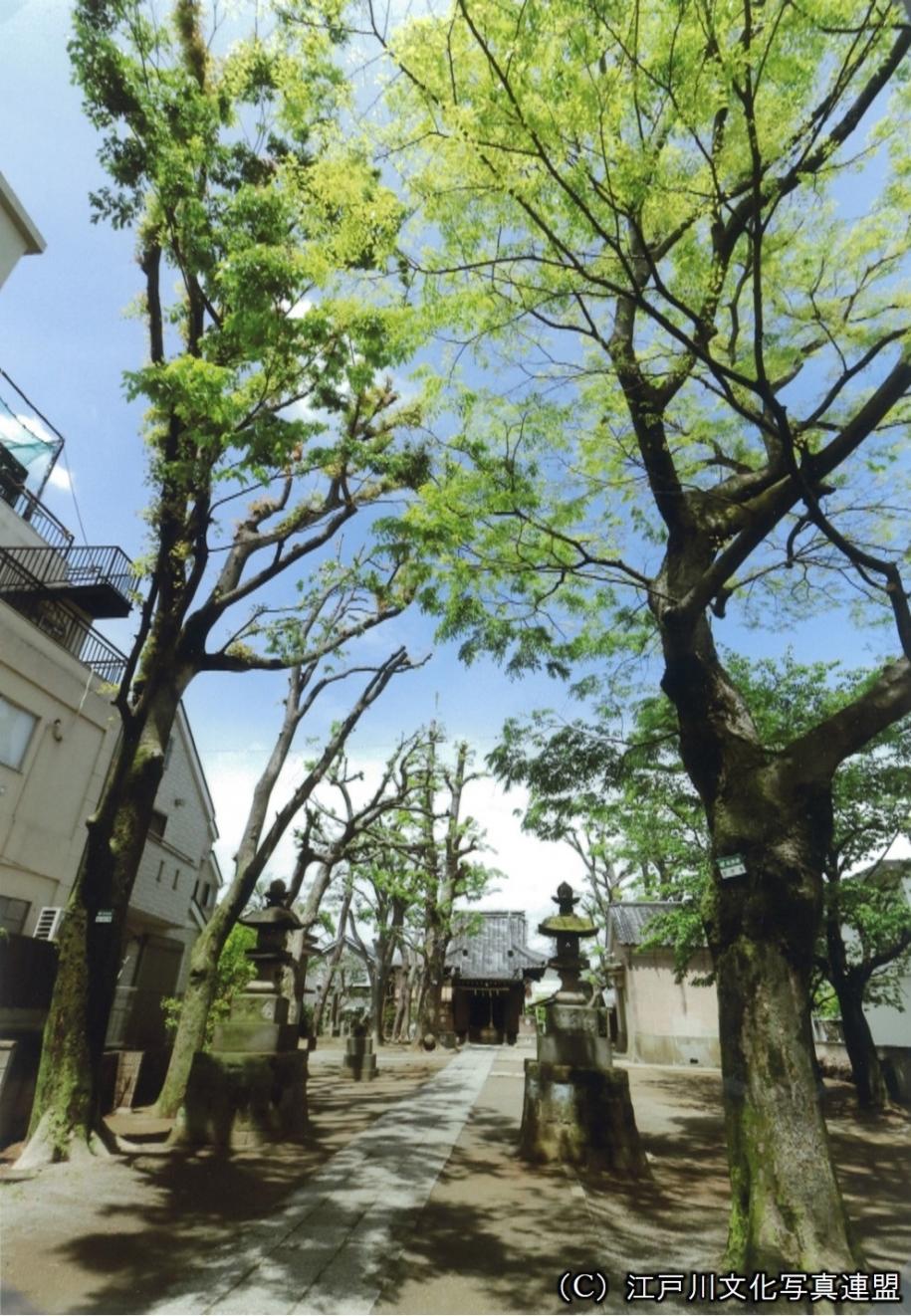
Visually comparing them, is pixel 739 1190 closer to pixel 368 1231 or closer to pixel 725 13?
pixel 368 1231

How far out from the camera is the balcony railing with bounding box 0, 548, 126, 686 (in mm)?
13023

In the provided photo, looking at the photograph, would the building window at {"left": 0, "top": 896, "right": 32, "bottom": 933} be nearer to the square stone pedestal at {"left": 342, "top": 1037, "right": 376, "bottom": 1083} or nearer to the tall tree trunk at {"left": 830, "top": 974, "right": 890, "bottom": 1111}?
the square stone pedestal at {"left": 342, "top": 1037, "right": 376, "bottom": 1083}

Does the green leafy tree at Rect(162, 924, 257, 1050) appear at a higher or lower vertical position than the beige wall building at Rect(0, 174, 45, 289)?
lower

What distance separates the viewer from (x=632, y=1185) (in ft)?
24.3

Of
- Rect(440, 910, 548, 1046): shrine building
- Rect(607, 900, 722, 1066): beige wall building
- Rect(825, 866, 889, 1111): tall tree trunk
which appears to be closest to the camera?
Rect(825, 866, 889, 1111): tall tree trunk

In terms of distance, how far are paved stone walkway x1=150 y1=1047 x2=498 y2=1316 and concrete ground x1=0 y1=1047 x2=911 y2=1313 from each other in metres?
0.02

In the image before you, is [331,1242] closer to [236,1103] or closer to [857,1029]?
[236,1103]

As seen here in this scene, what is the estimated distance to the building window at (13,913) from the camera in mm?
11555

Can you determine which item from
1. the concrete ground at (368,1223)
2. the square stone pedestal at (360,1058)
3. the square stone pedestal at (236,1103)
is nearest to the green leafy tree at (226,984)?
the concrete ground at (368,1223)

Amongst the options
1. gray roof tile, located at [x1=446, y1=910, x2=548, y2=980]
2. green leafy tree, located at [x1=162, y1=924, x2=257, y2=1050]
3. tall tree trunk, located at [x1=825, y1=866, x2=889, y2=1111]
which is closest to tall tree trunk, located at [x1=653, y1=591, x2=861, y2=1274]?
Result: green leafy tree, located at [x1=162, y1=924, x2=257, y2=1050]

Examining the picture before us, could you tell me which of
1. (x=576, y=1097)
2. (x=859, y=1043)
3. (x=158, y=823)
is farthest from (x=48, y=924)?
(x=859, y=1043)

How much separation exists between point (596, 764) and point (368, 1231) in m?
6.12

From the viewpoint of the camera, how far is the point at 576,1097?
8.46 metres

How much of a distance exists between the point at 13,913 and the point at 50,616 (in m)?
6.10
